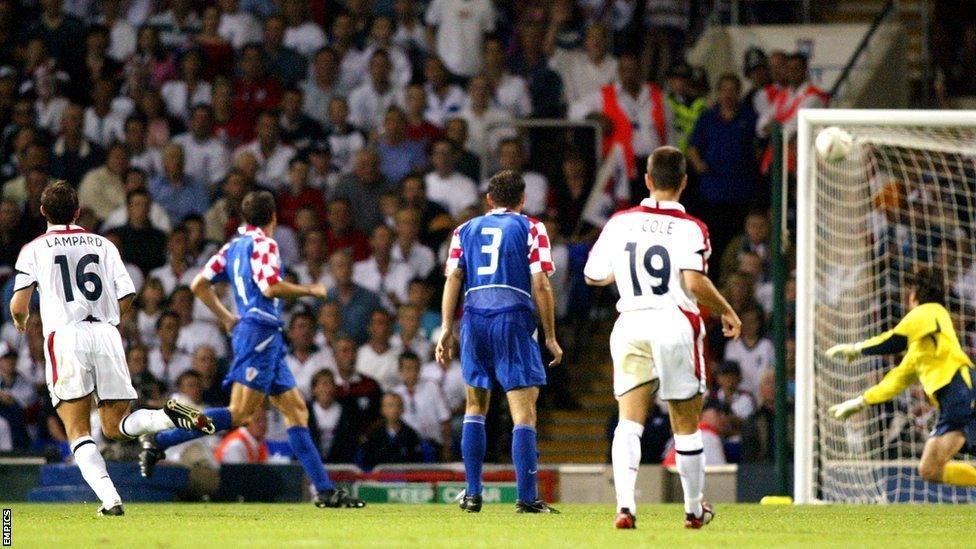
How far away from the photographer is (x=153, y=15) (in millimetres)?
21750

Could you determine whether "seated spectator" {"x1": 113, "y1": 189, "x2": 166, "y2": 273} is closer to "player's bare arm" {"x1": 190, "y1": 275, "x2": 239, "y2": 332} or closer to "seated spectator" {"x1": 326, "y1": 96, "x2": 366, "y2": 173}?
"seated spectator" {"x1": 326, "y1": 96, "x2": 366, "y2": 173}

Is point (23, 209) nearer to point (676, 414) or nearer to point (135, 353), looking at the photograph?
point (135, 353)

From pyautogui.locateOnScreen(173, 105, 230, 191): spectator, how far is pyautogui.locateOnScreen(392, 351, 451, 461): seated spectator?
13.7 feet

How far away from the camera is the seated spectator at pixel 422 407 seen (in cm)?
1709

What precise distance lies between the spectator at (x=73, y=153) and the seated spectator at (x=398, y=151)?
3.34 metres

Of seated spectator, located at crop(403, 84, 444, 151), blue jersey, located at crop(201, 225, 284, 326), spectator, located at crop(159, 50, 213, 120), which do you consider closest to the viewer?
blue jersey, located at crop(201, 225, 284, 326)

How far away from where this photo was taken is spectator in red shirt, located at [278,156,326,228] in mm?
19391

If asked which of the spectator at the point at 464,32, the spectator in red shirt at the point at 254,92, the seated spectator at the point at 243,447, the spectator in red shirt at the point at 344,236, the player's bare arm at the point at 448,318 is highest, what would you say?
the spectator at the point at 464,32

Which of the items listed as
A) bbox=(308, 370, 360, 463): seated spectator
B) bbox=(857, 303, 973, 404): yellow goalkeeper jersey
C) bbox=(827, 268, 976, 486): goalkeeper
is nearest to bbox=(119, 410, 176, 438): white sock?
bbox=(827, 268, 976, 486): goalkeeper

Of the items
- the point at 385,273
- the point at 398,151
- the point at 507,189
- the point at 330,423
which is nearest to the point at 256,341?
the point at 507,189

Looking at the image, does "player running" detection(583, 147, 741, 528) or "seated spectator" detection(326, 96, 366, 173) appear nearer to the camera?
"player running" detection(583, 147, 741, 528)

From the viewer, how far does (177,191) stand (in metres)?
19.8

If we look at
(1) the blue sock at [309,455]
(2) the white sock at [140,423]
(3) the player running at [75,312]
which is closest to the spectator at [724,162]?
(1) the blue sock at [309,455]

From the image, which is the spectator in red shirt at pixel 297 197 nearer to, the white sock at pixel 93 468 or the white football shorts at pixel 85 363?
the white football shorts at pixel 85 363
